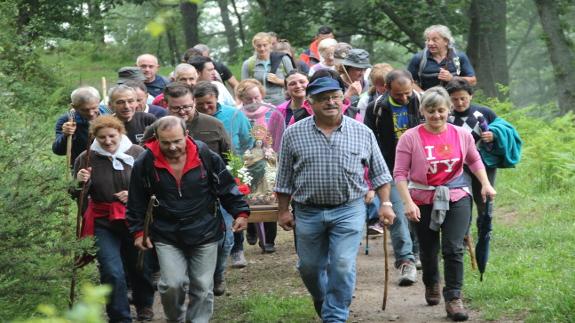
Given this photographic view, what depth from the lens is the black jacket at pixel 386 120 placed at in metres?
10.1

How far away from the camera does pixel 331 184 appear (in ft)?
26.1

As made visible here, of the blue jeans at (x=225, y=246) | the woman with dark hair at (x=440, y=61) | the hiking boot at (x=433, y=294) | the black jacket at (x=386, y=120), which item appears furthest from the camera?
the woman with dark hair at (x=440, y=61)

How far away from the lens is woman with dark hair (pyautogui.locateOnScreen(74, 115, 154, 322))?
28.6 feet

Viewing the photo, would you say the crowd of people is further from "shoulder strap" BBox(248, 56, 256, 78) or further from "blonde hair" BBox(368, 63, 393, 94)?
"shoulder strap" BBox(248, 56, 256, 78)

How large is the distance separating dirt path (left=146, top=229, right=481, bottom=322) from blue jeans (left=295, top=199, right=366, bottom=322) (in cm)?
121

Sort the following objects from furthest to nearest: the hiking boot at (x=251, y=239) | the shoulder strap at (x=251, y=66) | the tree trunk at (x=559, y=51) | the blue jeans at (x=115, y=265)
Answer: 1. the tree trunk at (x=559, y=51)
2. the shoulder strap at (x=251, y=66)
3. the hiking boot at (x=251, y=239)
4. the blue jeans at (x=115, y=265)

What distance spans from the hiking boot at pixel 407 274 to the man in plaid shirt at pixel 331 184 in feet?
7.58

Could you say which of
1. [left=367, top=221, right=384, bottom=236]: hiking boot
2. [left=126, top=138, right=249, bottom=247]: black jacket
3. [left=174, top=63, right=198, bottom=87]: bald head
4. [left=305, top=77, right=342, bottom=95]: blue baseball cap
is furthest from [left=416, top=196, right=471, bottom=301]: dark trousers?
[left=174, top=63, right=198, bottom=87]: bald head

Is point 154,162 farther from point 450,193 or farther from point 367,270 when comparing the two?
point 367,270

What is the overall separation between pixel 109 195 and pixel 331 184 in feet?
6.42

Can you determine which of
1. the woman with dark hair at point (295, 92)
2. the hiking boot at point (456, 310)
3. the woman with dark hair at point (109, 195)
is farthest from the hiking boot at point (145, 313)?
the hiking boot at point (456, 310)

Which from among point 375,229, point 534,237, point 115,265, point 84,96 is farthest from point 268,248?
point 115,265

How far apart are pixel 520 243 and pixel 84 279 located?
541 centimetres

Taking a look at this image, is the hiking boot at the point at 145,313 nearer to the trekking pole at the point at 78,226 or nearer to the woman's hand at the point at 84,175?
the trekking pole at the point at 78,226
